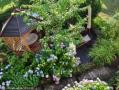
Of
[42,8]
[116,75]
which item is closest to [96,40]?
[116,75]

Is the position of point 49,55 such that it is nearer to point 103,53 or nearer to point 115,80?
point 103,53

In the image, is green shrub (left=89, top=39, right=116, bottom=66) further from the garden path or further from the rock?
the garden path

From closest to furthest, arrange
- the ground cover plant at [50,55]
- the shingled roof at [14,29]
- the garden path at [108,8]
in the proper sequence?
the ground cover plant at [50,55] < the shingled roof at [14,29] < the garden path at [108,8]

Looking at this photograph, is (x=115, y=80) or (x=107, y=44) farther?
(x=107, y=44)

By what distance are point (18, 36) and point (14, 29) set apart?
0.23m

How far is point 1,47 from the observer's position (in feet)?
36.2

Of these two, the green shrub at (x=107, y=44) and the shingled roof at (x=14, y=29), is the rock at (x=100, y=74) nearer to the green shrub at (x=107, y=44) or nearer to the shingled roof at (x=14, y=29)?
the green shrub at (x=107, y=44)

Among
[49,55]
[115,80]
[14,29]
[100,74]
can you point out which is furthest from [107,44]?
[14,29]

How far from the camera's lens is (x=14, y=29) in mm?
10461

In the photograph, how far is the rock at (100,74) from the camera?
10504 millimetres

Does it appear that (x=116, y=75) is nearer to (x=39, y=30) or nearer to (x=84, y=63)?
(x=84, y=63)

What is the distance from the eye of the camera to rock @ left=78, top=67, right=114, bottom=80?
10.5 metres

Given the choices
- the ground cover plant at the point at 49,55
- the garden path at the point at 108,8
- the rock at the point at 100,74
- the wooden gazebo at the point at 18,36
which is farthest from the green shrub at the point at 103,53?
the garden path at the point at 108,8

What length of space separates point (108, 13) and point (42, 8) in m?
3.70
